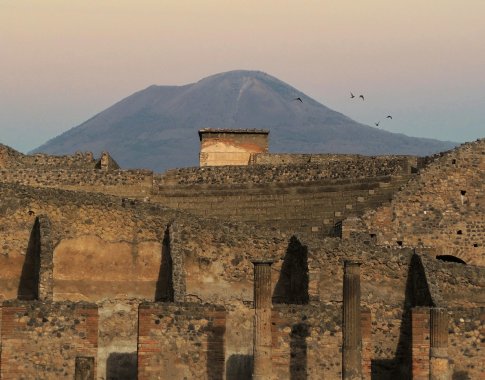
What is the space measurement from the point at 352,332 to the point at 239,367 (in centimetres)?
385

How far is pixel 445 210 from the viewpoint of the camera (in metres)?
50.1

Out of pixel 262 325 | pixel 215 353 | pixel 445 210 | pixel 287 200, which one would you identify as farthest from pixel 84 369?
pixel 445 210

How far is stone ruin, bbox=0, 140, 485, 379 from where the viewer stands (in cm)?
3675

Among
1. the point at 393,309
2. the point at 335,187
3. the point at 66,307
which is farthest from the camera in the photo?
the point at 335,187

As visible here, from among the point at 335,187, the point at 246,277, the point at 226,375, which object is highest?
the point at 335,187

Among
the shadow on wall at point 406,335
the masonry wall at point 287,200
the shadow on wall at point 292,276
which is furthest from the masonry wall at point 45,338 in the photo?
the masonry wall at point 287,200

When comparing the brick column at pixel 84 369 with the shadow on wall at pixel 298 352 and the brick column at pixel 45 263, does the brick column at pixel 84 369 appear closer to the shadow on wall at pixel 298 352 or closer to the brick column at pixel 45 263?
the brick column at pixel 45 263

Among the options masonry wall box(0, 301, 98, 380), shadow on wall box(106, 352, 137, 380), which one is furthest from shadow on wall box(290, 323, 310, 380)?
masonry wall box(0, 301, 98, 380)

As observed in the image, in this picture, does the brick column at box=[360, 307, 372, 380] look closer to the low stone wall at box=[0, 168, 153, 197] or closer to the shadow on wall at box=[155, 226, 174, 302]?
the shadow on wall at box=[155, 226, 174, 302]

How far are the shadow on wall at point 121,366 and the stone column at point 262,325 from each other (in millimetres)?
3661

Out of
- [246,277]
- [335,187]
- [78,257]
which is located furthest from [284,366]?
[335,187]

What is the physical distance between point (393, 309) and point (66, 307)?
9009 mm

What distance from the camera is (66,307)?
1448 inches

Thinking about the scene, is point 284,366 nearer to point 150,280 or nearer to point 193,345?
point 193,345
